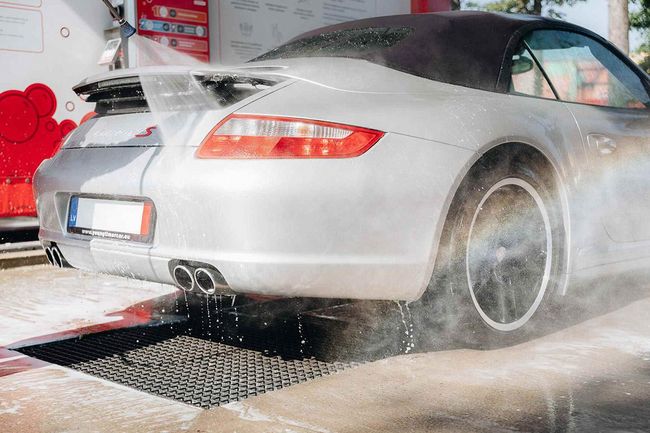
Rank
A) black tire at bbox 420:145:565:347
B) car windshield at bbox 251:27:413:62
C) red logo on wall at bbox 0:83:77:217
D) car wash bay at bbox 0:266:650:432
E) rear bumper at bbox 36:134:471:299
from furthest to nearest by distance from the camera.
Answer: red logo on wall at bbox 0:83:77:217 < car windshield at bbox 251:27:413:62 < black tire at bbox 420:145:565:347 < rear bumper at bbox 36:134:471:299 < car wash bay at bbox 0:266:650:432

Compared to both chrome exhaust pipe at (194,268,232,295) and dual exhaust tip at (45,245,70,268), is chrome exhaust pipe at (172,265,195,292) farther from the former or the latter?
dual exhaust tip at (45,245,70,268)

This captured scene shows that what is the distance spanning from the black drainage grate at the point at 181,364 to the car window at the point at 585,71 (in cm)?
175

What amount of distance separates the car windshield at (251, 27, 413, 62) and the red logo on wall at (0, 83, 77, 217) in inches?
113

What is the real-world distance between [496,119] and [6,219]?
4.35 m

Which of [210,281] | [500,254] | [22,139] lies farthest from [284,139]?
[22,139]

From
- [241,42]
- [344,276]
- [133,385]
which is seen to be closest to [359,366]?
[344,276]

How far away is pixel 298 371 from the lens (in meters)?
3.18

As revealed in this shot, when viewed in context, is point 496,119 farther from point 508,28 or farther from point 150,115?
point 150,115

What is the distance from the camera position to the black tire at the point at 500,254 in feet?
10.5

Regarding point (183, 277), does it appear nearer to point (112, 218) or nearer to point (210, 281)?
point (210, 281)

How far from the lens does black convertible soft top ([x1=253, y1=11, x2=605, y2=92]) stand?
3451mm

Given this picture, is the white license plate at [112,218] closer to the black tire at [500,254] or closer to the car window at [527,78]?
the black tire at [500,254]

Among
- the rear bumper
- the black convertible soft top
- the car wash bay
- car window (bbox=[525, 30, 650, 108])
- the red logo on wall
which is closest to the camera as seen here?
the car wash bay

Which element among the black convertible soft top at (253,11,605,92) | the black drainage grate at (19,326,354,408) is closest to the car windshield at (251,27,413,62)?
the black convertible soft top at (253,11,605,92)
